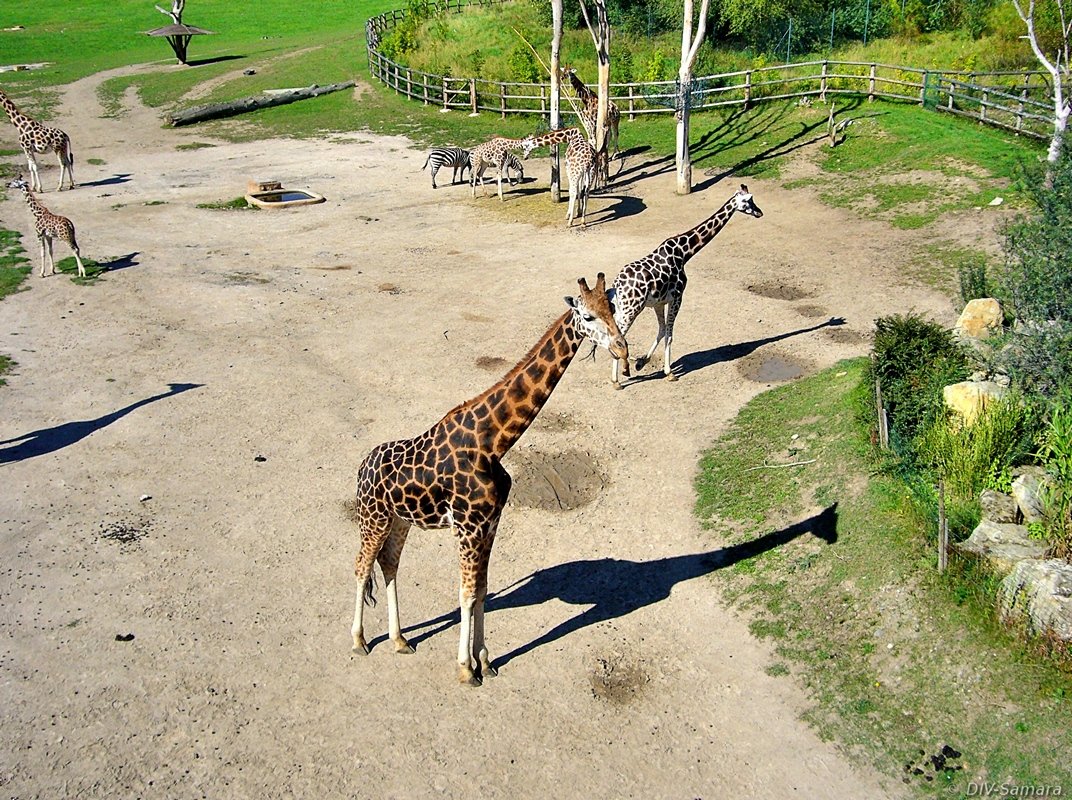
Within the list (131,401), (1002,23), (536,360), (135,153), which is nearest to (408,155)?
(135,153)

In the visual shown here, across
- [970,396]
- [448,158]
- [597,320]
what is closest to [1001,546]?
[970,396]

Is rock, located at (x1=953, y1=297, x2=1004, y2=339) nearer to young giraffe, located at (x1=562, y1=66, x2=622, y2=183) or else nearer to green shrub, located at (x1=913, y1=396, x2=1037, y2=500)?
green shrub, located at (x1=913, y1=396, x2=1037, y2=500)

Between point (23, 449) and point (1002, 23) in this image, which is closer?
point (23, 449)

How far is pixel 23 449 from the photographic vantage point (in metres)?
15.3

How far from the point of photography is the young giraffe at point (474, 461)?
9523mm

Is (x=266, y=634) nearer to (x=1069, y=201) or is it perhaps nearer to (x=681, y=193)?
(x=1069, y=201)

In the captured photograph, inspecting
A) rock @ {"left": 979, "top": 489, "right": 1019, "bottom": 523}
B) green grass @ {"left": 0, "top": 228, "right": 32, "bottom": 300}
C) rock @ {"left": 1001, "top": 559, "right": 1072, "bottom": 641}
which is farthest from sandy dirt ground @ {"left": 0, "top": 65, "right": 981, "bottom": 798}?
rock @ {"left": 979, "top": 489, "right": 1019, "bottom": 523}

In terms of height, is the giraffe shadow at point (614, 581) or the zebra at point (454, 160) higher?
the zebra at point (454, 160)

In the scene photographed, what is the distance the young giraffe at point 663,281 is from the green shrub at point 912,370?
4121 millimetres

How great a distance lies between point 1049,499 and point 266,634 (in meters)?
9.12

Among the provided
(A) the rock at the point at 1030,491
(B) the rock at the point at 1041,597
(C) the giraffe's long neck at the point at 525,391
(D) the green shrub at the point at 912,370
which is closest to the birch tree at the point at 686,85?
(D) the green shrub at the point at 912,370

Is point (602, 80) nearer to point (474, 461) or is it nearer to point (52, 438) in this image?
point (52, 438)

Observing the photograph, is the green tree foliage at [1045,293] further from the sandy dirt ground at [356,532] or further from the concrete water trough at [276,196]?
the concrete water trough at [276,196]

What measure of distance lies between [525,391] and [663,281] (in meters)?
7.88
